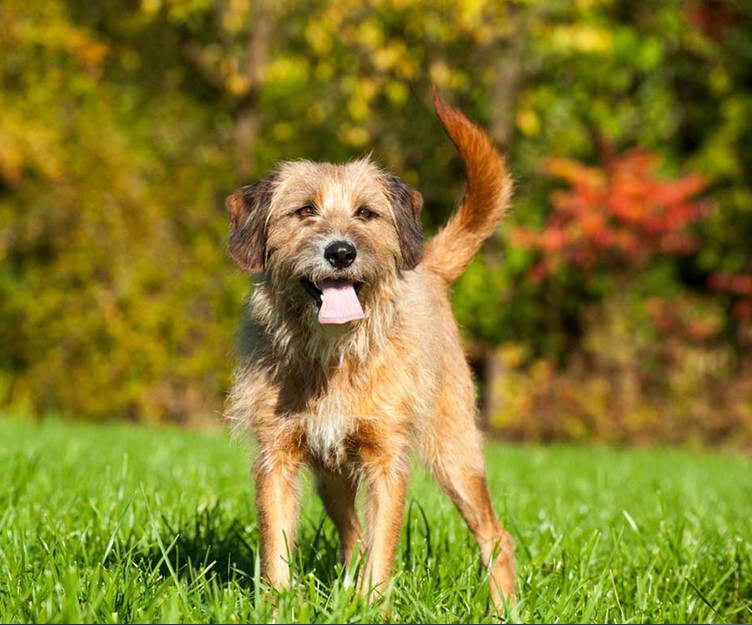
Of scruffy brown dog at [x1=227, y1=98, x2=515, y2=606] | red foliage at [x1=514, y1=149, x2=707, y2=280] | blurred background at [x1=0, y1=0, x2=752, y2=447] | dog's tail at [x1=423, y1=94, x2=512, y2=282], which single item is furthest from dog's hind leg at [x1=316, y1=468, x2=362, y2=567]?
red foliage at [x1=514, y1=149, x2=707, y2=280]

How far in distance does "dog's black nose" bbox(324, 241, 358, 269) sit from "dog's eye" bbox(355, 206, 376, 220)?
0.34 metres

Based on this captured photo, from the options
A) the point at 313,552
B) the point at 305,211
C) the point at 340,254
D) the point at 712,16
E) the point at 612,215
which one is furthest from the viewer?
the point at 712,16

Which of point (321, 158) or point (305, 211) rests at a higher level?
point (321, 158)

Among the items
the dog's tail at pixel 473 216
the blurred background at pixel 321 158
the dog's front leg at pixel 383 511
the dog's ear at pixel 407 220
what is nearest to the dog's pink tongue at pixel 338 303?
the dog's ear at pixel 407 220

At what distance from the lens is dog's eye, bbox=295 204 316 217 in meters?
3.88

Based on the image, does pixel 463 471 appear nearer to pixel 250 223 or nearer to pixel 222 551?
pixel 222 551

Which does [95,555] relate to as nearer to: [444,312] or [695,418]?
[444,312]

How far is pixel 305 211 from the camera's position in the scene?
3.88 meters

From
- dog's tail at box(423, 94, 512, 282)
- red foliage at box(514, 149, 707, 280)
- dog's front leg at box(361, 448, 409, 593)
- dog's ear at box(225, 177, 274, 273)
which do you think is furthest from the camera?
red foliage at box(514, 149, 707, 280)

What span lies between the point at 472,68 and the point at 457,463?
9107 mm

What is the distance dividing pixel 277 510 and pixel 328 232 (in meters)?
1.00

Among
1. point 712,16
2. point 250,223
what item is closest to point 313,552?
point 250,223

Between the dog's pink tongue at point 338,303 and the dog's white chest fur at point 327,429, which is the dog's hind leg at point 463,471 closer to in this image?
the dog's white chest fur at point 327,429

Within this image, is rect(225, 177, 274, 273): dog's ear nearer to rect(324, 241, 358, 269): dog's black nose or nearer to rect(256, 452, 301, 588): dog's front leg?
rect(324, 241, 358, 269): dog's black nose
